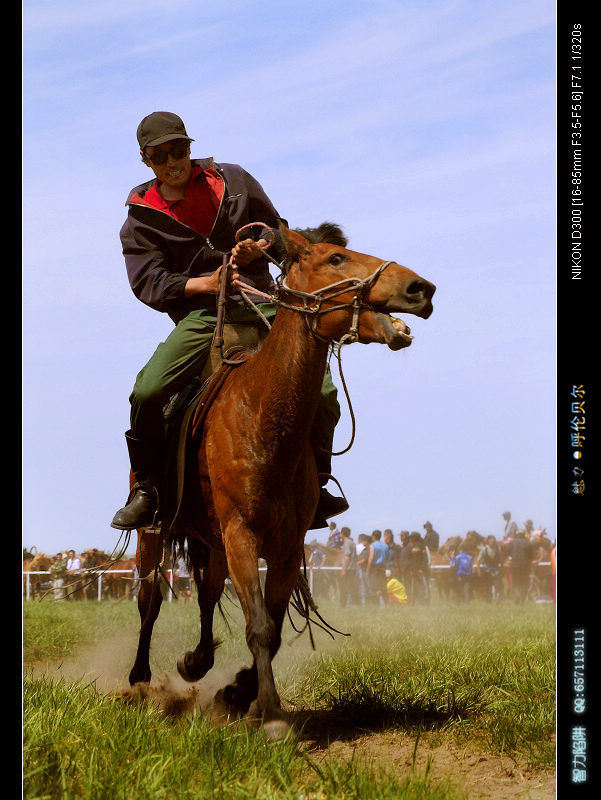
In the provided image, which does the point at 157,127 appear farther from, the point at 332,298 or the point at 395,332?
the point at 395,332

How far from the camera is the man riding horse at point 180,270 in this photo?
707 cm

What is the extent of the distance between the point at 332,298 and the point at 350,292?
138 millimetres

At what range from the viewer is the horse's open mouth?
18.2 feet

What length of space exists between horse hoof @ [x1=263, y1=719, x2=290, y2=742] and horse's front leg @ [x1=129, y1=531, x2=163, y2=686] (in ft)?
8.89

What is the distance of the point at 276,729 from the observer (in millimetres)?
5492

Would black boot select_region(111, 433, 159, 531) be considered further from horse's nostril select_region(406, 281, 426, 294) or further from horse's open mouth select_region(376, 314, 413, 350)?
horse's nostril select_region(406, 281, 426, 294)

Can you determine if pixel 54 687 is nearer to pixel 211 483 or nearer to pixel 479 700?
pixel 211 483

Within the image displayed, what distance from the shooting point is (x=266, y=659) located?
5.75 meters

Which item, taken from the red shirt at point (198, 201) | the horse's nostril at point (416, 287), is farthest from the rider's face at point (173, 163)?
the horse's nostril at point (416, 287)

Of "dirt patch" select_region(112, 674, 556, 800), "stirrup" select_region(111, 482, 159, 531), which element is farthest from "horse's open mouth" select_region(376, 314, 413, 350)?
"stirrup" select_region(111, 482, 159, 531)

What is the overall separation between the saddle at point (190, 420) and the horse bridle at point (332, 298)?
886 mm

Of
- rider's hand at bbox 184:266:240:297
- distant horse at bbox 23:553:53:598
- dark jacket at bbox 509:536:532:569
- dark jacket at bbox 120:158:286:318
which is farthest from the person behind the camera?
dark jacket at bbox 509:536:532:569

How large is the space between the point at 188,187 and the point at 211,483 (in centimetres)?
230
